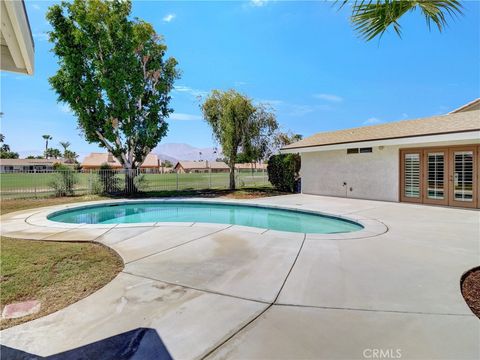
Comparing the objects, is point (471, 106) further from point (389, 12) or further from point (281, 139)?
point (389, 12)

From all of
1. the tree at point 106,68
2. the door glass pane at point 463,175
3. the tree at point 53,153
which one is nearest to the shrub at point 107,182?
the tree at point 106,68

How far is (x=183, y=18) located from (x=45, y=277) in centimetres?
1123

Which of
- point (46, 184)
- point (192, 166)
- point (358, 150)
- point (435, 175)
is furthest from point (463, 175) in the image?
point (192, 166)

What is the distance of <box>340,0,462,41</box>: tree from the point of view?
3.13 metres

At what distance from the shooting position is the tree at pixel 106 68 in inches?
574

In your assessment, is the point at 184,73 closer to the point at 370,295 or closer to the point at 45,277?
the point at 45,277

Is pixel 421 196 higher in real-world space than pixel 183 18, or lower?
lower

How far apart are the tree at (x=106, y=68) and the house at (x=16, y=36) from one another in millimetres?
11972

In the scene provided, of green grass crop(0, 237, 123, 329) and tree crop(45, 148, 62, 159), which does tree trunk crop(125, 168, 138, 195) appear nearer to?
green grass crop(0, 237, 123, 329)

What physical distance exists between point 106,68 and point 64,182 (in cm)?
713

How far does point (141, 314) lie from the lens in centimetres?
294

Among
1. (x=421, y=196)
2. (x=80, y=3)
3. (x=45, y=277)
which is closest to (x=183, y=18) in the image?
(x=80, y=3)

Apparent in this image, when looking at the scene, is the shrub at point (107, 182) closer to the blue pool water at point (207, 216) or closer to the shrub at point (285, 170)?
the blue pool water at point (207, 216)

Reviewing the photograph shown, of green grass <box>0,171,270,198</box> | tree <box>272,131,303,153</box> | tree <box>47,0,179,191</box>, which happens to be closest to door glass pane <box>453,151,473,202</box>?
tree <box>272,131,303,153</box>
